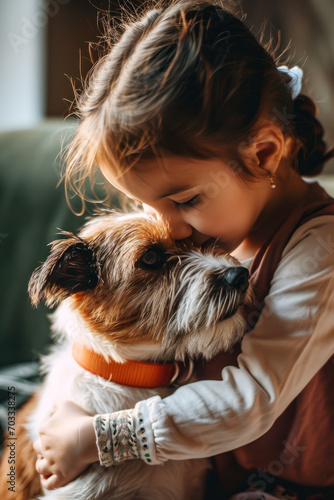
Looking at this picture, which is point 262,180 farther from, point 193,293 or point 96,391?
point 96,391

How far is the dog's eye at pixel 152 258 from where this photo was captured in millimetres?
1079

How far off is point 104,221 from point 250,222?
1.18 ft

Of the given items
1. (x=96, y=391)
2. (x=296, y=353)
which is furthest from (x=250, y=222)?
(x=96, y=391)

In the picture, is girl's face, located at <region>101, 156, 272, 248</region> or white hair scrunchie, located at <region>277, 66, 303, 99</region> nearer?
girl's face, located at <region>101, 156, 272, 248</region>

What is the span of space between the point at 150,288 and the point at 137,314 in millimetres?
64

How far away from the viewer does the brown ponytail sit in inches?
46.3

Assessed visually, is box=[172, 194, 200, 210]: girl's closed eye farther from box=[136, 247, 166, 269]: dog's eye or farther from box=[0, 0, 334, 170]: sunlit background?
box=[0, 0, 334, 170]: sunlit background

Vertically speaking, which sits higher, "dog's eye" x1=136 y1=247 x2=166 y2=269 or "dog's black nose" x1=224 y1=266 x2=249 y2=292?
"dog's black nose" x1=224 y1=266 x2=249 y2=292

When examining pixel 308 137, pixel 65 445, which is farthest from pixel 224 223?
pixel 65 445

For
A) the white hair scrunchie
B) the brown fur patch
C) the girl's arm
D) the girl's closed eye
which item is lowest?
the brown fur patch

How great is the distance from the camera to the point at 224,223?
1.07 metres

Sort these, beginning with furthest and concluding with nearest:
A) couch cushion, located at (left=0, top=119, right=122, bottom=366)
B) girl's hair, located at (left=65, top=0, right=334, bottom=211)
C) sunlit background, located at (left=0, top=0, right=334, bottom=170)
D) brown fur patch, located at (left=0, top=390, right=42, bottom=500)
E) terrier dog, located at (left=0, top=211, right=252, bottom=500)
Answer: couch cushion, located at (left=0, top=119, right=122, bottom=366) < sunlit background, located at (left=0, top=0, right=334, bottom=170) < brown fur patch, located at (left=0, top=390, right=42, bottom=500) < terrier dog, located at (left=0, top=211, right=252, bottom=500) < girl's hair, located at (left=65, top=0, right=334, bottom=211)

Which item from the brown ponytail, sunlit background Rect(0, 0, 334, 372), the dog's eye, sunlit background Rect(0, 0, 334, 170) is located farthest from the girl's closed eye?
sunlit background Rect(0, 0, 334, 170)

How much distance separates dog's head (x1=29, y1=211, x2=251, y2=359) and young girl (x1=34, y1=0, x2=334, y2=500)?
58 millimetres
